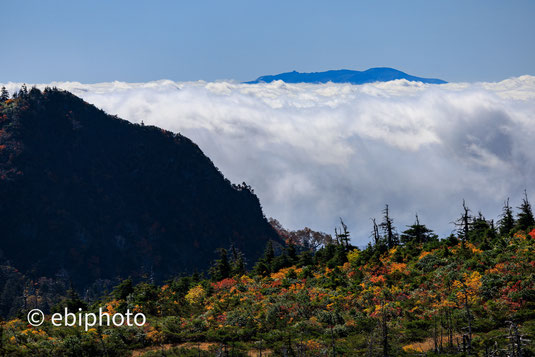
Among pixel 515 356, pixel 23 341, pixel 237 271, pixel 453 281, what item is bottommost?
pixel 515 356

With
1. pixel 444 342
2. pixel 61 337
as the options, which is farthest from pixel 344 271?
pixel 61 337

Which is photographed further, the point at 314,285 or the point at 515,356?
the point at 314,285

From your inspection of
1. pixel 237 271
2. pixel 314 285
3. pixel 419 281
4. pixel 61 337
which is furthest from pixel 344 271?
pixel 61 337

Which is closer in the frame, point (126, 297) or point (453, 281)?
point (453, 281)

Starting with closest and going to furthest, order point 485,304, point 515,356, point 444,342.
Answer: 1. point 515,356
2. point 444,342
3. point 485,304

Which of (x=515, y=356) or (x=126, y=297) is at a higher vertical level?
(x=126, y=297)

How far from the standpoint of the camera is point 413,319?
5028 cm

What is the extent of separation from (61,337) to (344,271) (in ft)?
126

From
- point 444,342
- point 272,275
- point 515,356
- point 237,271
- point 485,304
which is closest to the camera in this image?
point 515,356

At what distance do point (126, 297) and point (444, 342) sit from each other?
40369mm

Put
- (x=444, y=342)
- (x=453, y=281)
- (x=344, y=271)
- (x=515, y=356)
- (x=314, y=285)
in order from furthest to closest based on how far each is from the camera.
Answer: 1. (x=344, y=271)
2. (x=314, y=285)
3. (x=453, y=281)
4. (x=444, y=342)
5. (x=515, y=356)

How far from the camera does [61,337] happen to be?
4653cm

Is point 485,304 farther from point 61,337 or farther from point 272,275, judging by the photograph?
point 61,337

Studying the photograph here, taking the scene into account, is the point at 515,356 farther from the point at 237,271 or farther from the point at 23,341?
the point at 237,271
